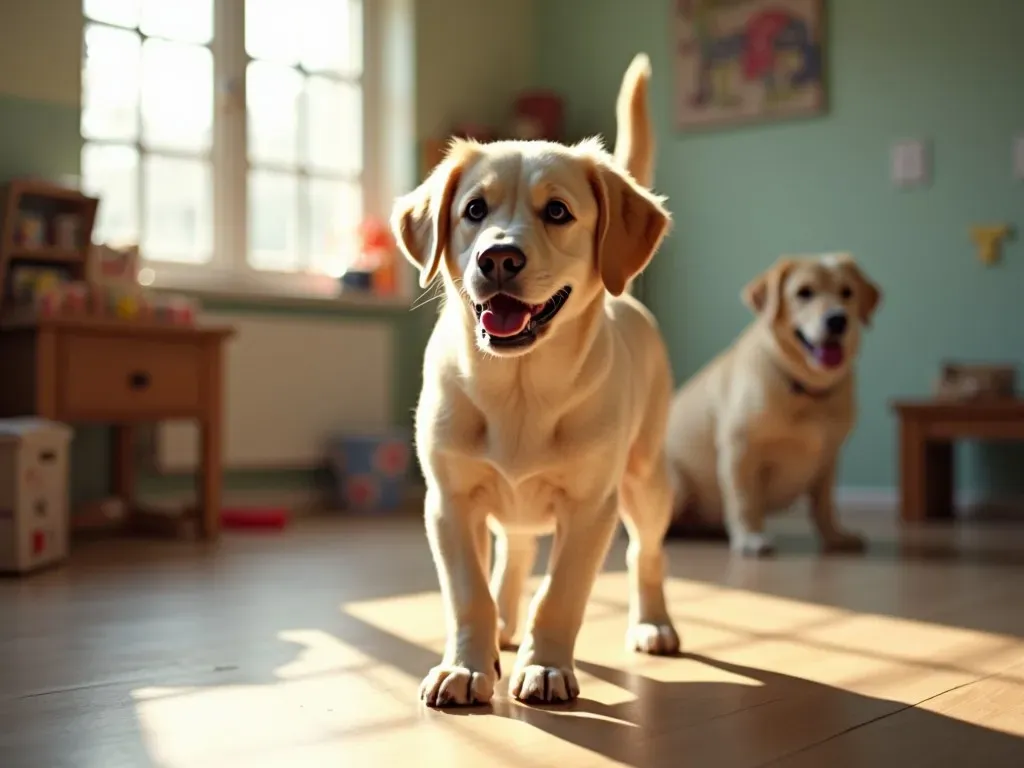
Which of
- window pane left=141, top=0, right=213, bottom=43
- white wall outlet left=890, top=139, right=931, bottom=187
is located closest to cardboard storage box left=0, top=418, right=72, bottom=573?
window pane left=141, top=0, right=213, bottom=43

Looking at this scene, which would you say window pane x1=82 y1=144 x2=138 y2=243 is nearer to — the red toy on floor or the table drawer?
the table drawer

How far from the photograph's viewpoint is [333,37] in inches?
219

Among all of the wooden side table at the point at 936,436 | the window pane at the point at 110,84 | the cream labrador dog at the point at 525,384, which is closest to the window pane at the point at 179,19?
the window pane at the point at 110,84

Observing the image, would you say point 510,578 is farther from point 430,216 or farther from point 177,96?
point 177,96

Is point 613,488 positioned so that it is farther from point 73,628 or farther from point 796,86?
point 796,86

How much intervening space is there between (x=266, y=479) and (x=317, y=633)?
2885 millimetres

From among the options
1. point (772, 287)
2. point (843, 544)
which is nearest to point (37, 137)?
point (772, 287)

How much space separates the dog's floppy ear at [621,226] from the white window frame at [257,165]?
10.6 feet

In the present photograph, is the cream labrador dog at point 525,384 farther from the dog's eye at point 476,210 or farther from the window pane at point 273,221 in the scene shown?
the window pane at point 273,221

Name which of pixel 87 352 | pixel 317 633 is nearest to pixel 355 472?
pixel 87 352

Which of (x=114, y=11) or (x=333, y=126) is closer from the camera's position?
(x=114, y=11)

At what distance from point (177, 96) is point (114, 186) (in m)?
0.51

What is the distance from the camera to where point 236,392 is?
4883mm

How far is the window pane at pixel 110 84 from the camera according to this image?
15.0ft
